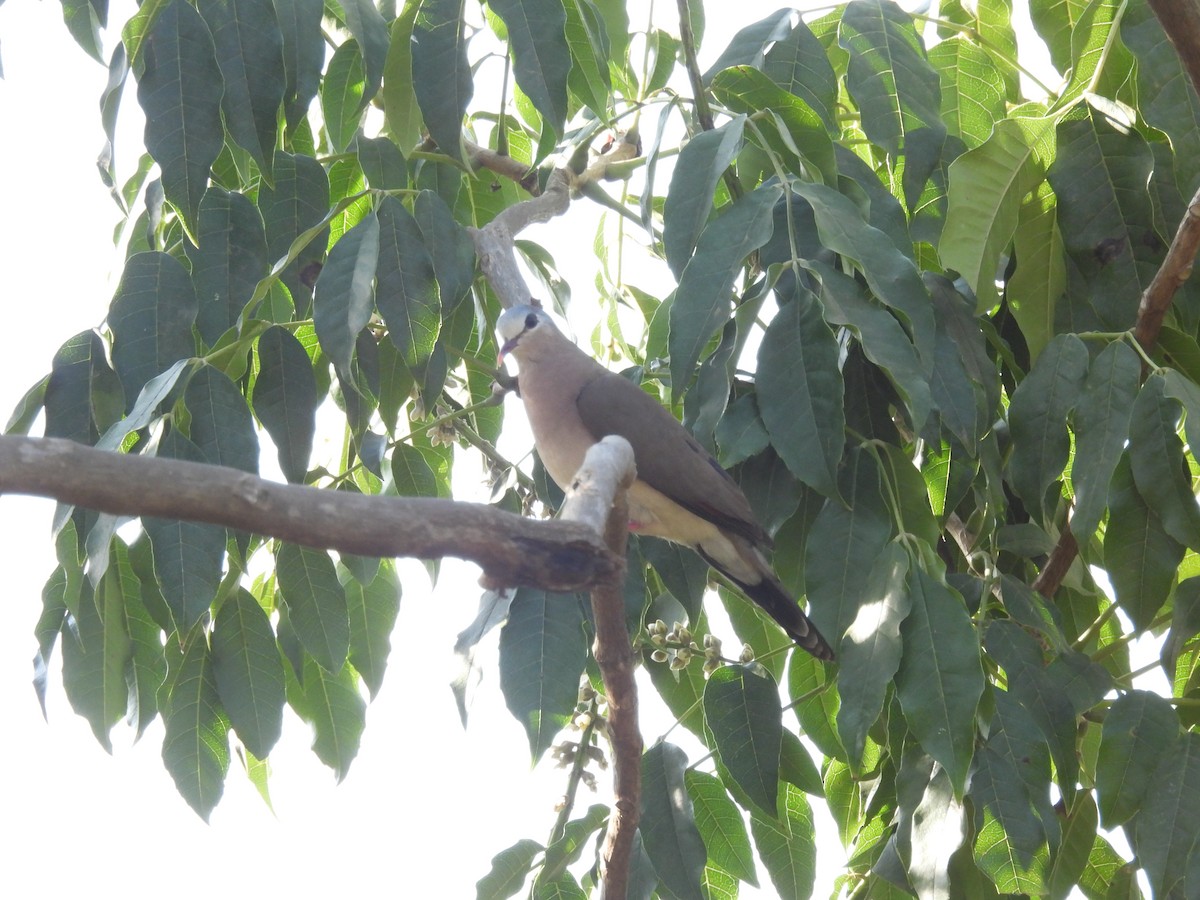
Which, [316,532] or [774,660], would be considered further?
[774,660]

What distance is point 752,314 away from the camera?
187 cm

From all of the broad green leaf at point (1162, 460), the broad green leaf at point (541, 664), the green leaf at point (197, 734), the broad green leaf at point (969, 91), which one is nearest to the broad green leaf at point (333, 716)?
the green leaf at point (197, 734)

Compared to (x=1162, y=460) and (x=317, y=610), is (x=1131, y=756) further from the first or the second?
(x=317, y=610)

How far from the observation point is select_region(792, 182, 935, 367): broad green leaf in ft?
5.92

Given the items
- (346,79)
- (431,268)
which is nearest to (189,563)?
(431,268)

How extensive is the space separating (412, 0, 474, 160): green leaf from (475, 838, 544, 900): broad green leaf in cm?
Answer: 130

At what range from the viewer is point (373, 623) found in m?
2.48

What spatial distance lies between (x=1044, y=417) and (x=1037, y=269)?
0.42 metres

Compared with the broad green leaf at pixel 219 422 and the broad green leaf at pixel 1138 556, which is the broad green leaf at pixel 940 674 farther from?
the broad green leaf at pixel 219 422

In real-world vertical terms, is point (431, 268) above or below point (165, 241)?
below

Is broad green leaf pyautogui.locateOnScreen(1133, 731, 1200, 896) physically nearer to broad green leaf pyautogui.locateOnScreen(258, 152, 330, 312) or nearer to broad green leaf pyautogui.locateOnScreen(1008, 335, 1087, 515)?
broad green leaf pyautogui.locateOnScreen(1008, 335, 1087, 515)

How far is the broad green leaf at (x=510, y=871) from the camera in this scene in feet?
7.58

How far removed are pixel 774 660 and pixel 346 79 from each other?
1.51 m

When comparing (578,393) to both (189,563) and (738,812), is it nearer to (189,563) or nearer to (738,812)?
(738,812)
